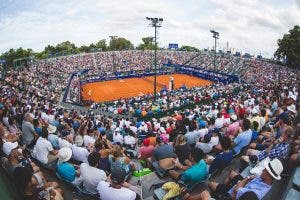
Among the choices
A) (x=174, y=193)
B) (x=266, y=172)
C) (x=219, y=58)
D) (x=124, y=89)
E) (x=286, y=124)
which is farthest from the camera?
(x=219, y=58)

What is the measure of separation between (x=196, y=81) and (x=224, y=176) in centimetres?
5287

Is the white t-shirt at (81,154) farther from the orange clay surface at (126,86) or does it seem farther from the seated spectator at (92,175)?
the orange clay surface at (126,86)

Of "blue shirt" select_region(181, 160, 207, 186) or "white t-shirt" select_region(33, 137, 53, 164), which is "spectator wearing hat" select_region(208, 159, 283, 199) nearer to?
"blue shirt" select_region(181, 160, 207, 186)

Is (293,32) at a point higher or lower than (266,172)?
higher

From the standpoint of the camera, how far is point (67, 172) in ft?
22.0

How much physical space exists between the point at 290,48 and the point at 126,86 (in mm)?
32233

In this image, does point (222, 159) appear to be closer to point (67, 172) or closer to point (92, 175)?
point (92, 175)

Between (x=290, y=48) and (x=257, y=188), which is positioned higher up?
(x=290, y=48)

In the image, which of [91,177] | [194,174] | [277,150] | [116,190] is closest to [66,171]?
[91,177]

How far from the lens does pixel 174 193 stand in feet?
19.7

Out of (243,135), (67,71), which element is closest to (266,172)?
(243,135)

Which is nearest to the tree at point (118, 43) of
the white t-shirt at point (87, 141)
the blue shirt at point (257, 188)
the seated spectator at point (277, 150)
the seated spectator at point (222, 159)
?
the white t-shirt at point (87, 141)

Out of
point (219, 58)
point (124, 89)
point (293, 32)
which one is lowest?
point (124, 89)

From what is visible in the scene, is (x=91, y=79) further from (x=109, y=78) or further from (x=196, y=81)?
(x=196, y=81)
